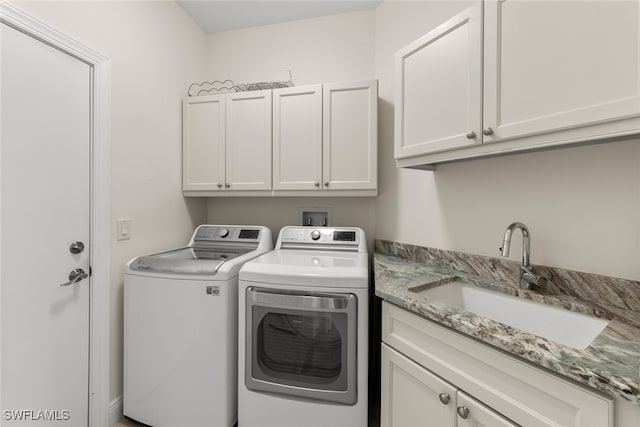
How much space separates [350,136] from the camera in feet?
6.07

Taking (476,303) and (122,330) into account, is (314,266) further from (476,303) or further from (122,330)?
(122,330)

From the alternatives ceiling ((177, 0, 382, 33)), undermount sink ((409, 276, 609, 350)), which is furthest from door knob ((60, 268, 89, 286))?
ceiling ((177, 0, 382, 33))

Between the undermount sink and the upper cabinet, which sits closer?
the upper cabinet

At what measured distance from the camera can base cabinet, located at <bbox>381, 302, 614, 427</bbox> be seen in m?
0.66

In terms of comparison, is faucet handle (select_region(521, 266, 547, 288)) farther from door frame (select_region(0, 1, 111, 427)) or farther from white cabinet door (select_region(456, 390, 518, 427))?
door frame (select_region(0, 1, 111, 427))

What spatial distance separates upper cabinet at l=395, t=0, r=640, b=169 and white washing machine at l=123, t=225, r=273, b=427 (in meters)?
1.28

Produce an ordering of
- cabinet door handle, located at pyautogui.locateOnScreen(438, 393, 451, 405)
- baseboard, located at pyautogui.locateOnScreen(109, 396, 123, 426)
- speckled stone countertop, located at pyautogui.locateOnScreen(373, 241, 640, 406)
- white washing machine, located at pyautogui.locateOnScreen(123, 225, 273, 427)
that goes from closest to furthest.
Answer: speckled stone countertop, located at pyautogui.locateOnScreen(373, 241, 640, 406), cabinet door handle, located at pyautogui.locateOnScreen(438, 393, 451, 405), white washing machine, located at pyautogui.locateOnScreen(123, 225, 273, 427), baseboard, located at pyautogui.locateOnScreen(109, 396, 123, 426)

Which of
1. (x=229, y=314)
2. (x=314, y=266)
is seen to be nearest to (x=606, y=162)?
(x=314, y=266)

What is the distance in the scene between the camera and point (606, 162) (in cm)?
102

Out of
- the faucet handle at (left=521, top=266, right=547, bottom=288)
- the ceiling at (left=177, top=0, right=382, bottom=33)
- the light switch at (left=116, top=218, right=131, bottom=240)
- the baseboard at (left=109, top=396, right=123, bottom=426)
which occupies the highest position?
the ceiling at (left=177, top=0, right=382, bottom=33)

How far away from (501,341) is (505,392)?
0.16 metres

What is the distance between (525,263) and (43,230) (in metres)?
2.16

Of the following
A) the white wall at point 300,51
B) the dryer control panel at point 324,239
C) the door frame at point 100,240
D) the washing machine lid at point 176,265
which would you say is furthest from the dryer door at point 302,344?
the white wall at point 300,51

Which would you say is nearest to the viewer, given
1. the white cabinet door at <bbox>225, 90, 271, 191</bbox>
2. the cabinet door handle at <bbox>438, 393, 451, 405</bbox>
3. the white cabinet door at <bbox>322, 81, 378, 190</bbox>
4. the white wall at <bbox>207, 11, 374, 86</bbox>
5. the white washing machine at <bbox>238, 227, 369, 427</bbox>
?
the cabinet door handle at <bbox>438, 393, 451, 405</bbox>
